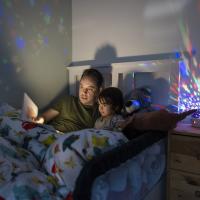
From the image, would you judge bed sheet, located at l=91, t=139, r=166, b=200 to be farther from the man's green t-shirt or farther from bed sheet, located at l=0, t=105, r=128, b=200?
the man's green t-shirt

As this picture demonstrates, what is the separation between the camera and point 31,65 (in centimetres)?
172

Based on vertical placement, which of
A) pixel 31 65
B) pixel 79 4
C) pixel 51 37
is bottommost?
pixel 31 65

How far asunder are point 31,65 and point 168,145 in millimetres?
1094

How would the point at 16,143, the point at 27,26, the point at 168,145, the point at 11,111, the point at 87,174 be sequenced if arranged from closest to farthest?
the point at 87,174 → the point at 16,143 → the point at 168,145 → the point at 11,111 → the point at 27,26

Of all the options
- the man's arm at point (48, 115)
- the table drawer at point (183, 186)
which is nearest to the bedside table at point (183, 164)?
the table drawer at point (183, 186)

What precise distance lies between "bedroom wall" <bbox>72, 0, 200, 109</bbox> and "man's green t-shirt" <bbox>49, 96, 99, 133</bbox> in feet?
1.46

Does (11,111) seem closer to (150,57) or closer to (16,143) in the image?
(16,143)

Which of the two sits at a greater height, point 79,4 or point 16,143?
point 79,4

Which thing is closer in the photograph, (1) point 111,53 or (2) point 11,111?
(2) point 11,111

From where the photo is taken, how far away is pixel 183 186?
1158mm

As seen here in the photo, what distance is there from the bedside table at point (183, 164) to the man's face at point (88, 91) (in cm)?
61

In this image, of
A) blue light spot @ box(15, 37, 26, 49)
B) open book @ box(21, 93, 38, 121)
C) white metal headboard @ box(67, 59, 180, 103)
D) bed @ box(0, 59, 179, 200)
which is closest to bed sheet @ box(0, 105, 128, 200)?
bed @ box(0, 59, 179, 200)

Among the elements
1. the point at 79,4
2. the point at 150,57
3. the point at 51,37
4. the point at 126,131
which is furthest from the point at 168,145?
the point at 79,4

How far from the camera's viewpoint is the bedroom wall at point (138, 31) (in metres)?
1.47
